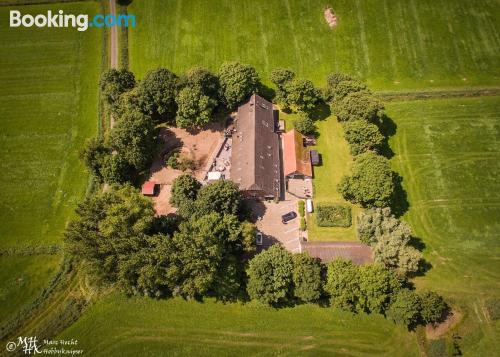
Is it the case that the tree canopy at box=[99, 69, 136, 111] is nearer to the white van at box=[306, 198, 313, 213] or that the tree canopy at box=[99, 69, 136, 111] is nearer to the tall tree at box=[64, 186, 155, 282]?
the tall tree at box=[64, 186, 155, 282]

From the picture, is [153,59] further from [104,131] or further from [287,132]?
[287,132]

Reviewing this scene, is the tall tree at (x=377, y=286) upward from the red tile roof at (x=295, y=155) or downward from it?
downward

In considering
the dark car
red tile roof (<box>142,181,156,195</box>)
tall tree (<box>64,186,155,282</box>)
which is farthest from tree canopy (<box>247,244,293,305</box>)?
red tile roof (<box>142,181,156,195</box>)

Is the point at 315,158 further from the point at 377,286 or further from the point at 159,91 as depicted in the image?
the point at 159,91

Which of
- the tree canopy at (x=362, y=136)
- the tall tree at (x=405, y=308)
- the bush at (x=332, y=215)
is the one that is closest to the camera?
the tall tree at (x=405, y=308)

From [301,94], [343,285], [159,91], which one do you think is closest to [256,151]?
[301,94]

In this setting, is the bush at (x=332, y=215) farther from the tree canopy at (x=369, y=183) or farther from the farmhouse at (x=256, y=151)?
the farmhouse at (x=256, y=151)

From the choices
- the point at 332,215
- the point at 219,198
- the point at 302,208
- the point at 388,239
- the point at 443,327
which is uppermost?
the point at 219,198

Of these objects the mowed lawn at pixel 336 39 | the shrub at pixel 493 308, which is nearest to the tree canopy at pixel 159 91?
the mowed lawn at pixel 336 39
